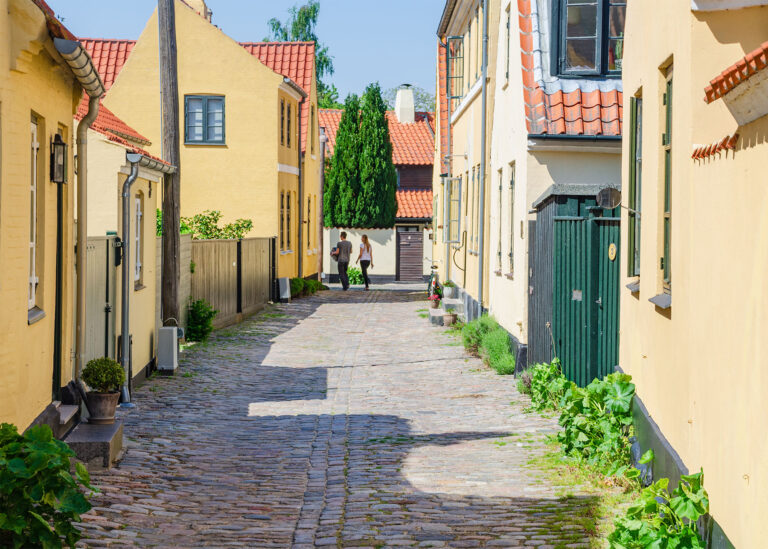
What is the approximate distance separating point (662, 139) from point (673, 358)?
1.59 metres

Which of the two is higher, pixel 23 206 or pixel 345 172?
pixel 345 172

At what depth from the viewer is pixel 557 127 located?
13094 mm

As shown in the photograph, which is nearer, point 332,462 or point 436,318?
point 332,462

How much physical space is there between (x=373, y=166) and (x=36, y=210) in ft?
126

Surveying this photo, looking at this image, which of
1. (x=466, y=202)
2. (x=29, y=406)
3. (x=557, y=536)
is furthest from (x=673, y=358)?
(x=466, y=202)

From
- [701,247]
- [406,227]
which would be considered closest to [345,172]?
[406,227]

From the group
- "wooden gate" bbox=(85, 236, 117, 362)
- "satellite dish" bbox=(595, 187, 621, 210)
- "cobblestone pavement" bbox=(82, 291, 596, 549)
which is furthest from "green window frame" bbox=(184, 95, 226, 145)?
"satellite dish" bbox=(595, 187, 621, 210)

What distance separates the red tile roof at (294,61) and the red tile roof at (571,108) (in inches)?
864

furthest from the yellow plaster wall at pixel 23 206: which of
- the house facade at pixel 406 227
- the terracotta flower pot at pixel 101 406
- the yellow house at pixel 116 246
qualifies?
the house facade at pixel 406 227

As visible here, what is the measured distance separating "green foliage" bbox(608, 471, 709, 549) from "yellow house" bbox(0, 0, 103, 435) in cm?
389

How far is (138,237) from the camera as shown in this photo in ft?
44.0

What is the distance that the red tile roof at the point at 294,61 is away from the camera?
34844mm

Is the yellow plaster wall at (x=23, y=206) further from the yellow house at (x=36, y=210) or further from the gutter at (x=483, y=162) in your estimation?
the gutter at (x=483, y=162)

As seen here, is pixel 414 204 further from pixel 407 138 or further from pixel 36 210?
pixel 36 210
